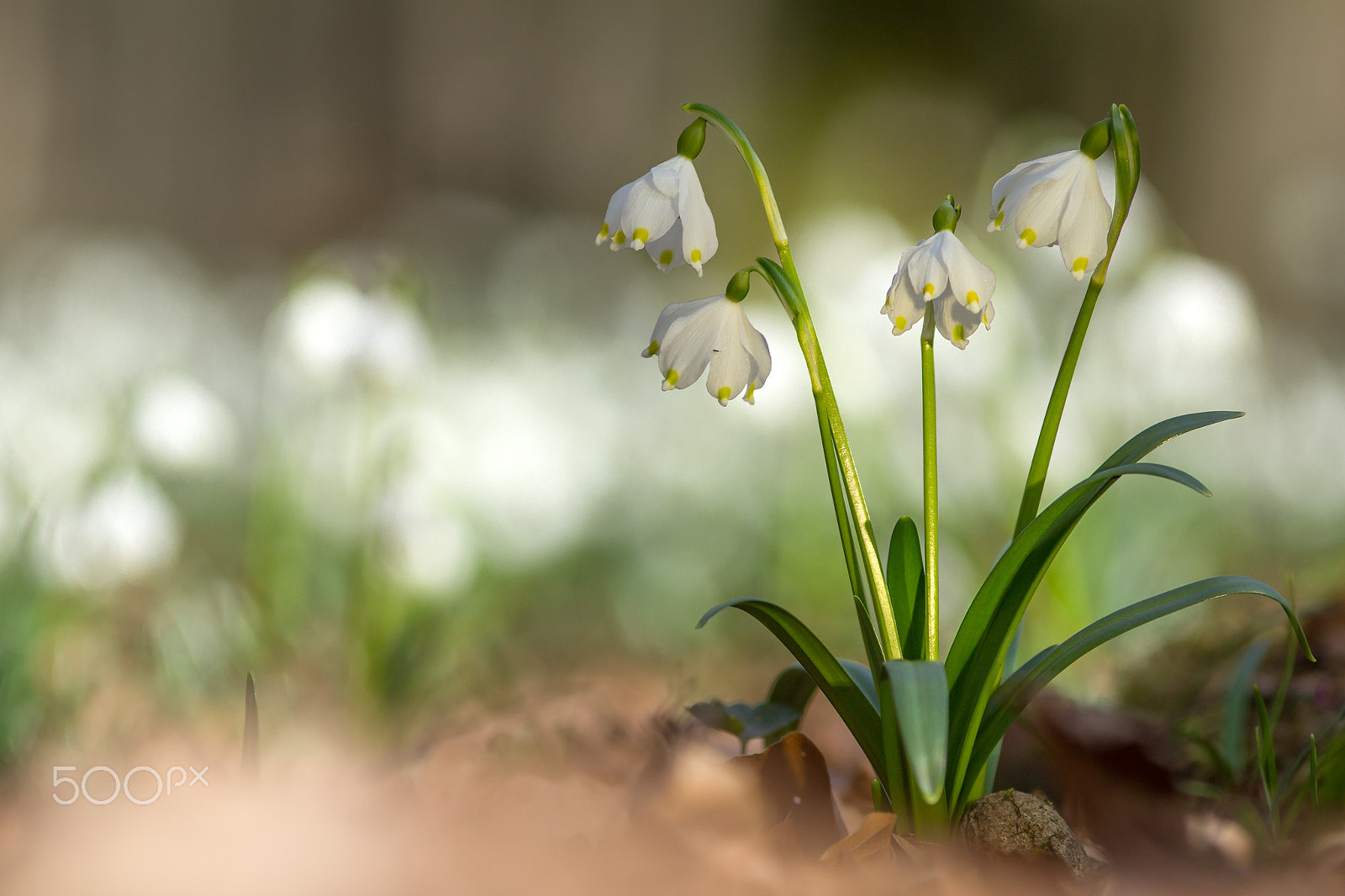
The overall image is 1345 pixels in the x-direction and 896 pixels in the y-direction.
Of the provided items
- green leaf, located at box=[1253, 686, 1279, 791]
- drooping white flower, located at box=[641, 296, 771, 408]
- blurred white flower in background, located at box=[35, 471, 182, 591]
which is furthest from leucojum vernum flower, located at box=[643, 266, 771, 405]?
blurred white flower in background, located at box=[35, 471, 182, 591]

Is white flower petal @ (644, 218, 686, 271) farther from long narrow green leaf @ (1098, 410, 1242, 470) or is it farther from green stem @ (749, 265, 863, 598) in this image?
long narrow green leaf @ (1098, 410, 1242, 470)

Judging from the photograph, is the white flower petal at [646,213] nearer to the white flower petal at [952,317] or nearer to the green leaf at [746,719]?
the white flower petal at [952,317]

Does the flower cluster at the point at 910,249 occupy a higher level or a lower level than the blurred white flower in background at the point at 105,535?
higher

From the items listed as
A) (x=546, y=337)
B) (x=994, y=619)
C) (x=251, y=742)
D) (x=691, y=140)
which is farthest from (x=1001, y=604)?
(x=546, y=337)

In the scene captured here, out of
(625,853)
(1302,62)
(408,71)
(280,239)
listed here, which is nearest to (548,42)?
(408,71)

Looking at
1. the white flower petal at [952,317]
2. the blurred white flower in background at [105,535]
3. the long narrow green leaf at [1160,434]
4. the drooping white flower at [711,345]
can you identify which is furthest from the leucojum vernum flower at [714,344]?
the blurred white flower in background at [105,535]

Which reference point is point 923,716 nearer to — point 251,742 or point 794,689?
point 794,689
